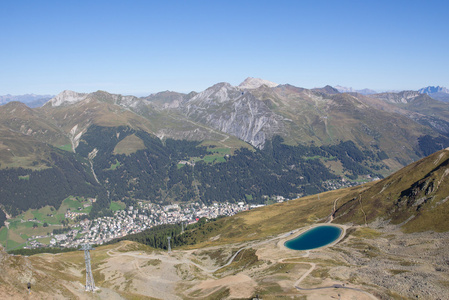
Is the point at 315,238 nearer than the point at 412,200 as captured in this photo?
No

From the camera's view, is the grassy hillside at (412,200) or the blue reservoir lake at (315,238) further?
the blue reservoir lake at (315,238)

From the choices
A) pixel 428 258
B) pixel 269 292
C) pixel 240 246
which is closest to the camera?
pixel 269 292

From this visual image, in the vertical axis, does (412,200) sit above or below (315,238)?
above

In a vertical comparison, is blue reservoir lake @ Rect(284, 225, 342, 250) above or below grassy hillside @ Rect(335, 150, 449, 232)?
below

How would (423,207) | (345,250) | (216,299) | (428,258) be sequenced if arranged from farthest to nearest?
(423,207) < (345,250) < (428,258) < (216,299)

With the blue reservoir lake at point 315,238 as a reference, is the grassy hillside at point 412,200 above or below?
above

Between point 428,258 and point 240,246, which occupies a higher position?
point 428,258

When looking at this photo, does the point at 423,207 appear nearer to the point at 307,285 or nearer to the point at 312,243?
the point at 312,243

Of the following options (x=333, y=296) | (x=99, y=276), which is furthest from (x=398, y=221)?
(x=99, y=276)
